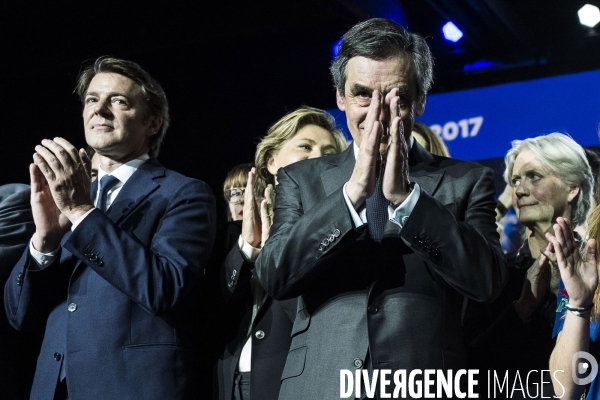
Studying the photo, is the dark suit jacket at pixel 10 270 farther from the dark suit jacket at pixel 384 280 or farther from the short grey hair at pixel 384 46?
the short grey hair at pixel 384 46

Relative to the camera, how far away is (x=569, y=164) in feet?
11.5

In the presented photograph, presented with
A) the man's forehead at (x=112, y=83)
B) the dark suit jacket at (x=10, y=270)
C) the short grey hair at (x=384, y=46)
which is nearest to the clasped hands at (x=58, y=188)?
the man's forehead at (x=112, y=83)

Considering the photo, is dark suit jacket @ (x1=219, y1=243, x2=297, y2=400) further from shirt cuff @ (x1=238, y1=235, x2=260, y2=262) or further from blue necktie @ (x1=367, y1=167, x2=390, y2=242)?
blue necktie @ (x1=367, y1=167, x2=390, y2=242)

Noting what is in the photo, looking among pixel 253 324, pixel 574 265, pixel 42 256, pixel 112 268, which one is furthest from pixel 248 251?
pixel 574 265

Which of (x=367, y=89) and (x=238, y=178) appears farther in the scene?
(x=238, y=178)

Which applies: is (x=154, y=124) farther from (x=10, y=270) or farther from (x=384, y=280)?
(x=384, y=280)

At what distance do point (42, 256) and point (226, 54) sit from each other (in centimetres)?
378

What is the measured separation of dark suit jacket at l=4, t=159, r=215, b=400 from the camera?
95.6 inches

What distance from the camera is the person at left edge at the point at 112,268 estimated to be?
2432mm

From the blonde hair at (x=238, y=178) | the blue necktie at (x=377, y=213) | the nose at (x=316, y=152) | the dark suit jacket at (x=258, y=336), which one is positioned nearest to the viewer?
the blue necktie at (x=377, y=213)

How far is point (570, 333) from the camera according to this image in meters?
2.50

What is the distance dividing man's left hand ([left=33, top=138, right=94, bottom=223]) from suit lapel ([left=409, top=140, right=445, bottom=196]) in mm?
1032

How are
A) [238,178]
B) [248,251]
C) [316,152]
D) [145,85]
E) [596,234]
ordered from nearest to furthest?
[596,234] < [248,251] < [145,85] < [316,152] < [238,178]

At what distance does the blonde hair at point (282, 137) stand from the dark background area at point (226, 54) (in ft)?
6.93
